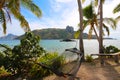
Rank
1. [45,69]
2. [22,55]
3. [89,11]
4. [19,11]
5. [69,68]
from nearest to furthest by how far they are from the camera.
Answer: [69,68] < [45,69] < [22,55] < [19,11] < [89,11]

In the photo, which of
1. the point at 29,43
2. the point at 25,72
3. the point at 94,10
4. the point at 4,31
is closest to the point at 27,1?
the point at 4,31

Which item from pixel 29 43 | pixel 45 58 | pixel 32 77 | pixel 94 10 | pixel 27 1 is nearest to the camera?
pixel 32 77

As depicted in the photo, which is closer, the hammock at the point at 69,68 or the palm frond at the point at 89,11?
the hammock at the point at 69,68

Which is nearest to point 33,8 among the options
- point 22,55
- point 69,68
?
point 22,55

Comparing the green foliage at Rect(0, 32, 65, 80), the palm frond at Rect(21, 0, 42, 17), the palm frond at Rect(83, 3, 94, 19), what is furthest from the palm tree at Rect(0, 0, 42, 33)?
the palm frond at Rect(83, 3, 94, 19)

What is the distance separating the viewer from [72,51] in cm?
1137

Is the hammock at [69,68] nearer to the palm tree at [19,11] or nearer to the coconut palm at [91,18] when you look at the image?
the palm tree at [19,11]

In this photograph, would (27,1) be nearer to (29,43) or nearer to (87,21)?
(29,43)

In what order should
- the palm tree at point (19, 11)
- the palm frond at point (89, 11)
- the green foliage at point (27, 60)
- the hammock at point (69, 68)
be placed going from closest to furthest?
1. the hammock at point (69, 68)
2. the green foliage at point (27, 60)
3. the palm tree at point (19, 11)
4. the palm frond at point (89, 11)

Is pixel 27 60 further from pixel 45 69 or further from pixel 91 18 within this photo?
pixel 91 18

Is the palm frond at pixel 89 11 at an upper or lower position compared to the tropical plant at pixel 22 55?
upper

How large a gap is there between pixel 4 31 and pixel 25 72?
6135mm

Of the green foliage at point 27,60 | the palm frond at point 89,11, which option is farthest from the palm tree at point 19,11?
the palm frond at point 89,11

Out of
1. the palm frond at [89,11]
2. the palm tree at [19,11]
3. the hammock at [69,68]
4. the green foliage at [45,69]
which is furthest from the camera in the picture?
the palm frond at [89,11]
